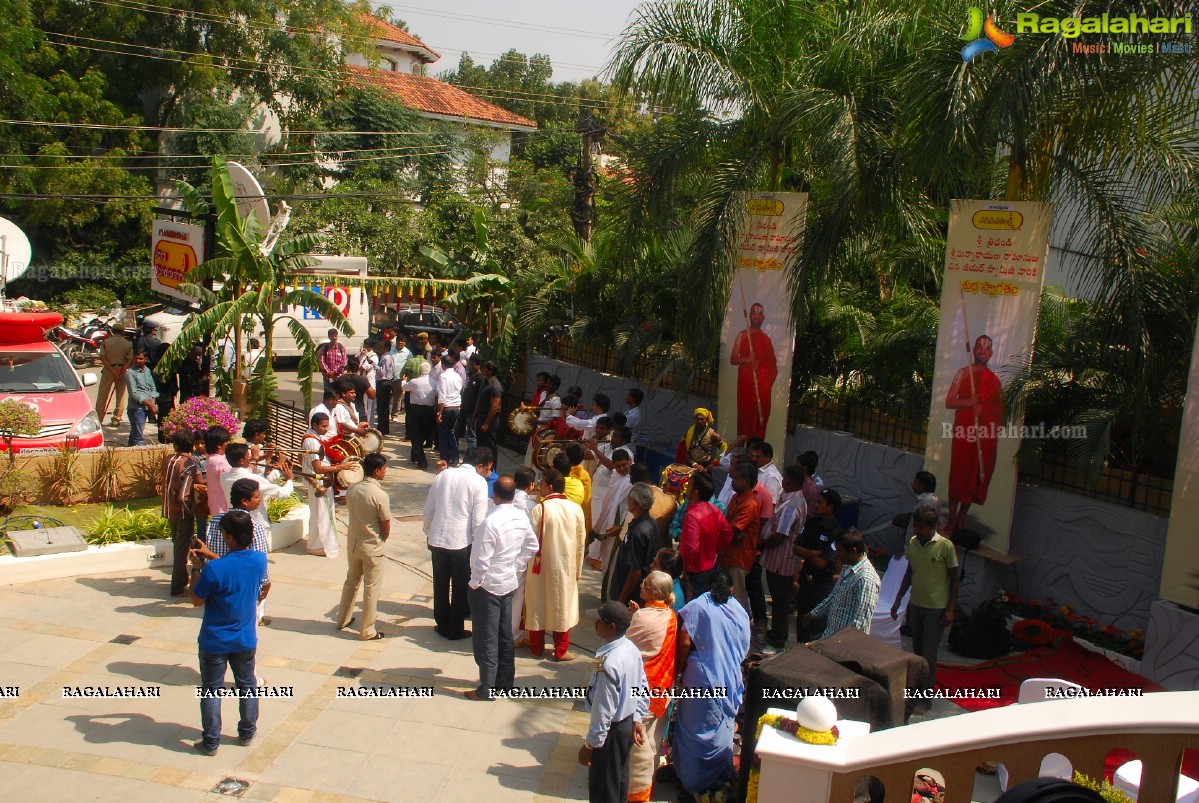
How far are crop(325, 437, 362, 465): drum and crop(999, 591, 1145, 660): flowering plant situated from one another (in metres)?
→ 6.64

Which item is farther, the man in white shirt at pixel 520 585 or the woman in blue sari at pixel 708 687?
the man in white shirt at pixel 520 585

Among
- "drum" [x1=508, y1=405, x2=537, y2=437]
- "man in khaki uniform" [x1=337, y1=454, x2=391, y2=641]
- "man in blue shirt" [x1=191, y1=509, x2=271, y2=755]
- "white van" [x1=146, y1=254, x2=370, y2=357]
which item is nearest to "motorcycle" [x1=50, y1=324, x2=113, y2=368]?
"white van" [x1=146, y1=254, x2=370, y2=357]

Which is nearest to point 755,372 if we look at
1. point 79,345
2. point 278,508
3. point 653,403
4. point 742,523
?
point 653,403

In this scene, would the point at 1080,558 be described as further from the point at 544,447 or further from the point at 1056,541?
the point at 544,447

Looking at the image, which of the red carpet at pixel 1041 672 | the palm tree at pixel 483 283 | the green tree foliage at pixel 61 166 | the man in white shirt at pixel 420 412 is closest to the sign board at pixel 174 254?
the man in white shirt at pixel 420 412

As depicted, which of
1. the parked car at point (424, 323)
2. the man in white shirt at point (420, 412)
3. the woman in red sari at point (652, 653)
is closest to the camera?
the woman in red sari at point (652, 653)

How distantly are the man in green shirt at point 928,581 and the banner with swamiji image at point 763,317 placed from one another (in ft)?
14.6

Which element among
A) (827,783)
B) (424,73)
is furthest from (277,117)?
(827,783)

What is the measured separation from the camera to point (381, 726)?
23.0ft

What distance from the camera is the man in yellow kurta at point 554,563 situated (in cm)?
794

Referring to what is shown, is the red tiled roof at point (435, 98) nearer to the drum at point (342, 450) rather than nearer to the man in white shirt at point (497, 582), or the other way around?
the drum at point (342, 450)

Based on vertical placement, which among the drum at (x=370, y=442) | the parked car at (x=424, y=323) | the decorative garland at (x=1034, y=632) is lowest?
the decorative garland at (x=1034, y=632)

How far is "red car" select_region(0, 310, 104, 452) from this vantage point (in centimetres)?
1262

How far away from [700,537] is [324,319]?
56.0ft
